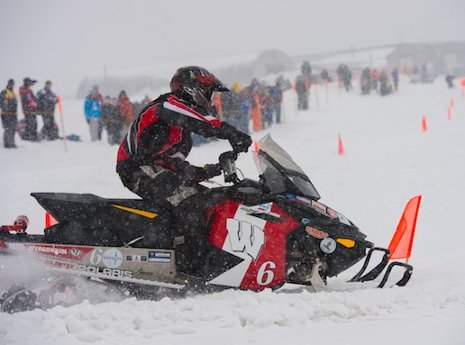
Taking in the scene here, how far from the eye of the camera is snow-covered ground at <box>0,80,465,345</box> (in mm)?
3602

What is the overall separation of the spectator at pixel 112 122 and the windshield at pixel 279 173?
1245cm

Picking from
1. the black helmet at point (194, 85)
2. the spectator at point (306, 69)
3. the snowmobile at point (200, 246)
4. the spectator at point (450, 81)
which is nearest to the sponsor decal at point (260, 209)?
the snowmobile at point (200, 246)

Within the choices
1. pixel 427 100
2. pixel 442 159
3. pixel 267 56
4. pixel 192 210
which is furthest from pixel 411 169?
pixel 267 56

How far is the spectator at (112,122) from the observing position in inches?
669

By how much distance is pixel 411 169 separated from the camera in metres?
12.1

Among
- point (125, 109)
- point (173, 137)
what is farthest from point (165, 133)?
point (125, 109)

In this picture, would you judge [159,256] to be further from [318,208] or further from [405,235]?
[405,235]

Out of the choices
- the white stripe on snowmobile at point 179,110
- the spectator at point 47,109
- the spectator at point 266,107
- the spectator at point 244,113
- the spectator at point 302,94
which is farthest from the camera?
the spectator at point 302,94

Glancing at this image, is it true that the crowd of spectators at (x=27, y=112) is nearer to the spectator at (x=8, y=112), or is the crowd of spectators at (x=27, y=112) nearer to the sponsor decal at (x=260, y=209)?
the spectator at (x=8, y=112)

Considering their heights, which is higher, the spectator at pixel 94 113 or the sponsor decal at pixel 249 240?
the spectator at pixel 94 113

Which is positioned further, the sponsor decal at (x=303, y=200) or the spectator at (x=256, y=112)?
the spectator at (x=256, y=112)

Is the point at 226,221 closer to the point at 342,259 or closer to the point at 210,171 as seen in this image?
the point at 210,171

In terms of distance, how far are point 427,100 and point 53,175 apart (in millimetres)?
20836

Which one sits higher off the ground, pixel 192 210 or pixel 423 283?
pixel 192 210
